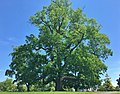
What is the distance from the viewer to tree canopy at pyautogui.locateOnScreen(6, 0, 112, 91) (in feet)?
160

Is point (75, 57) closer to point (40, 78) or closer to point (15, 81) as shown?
point (40, 78)

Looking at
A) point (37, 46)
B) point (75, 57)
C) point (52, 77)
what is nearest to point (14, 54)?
point (37, 46)

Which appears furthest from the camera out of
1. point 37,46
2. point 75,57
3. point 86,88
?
point 86,88

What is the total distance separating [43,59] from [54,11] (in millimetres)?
9148

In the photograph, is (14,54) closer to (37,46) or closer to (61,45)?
(37,46)

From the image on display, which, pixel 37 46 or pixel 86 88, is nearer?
pixel 37 46

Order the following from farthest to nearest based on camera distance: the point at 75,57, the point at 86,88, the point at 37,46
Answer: the point at 86,88 < the point at 37,46 < the point at 75,57

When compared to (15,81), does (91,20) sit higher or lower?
higher

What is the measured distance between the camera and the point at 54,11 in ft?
172

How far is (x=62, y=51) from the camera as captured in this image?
4912cm

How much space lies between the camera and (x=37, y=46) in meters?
51.2

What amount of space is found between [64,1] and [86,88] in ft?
55.8

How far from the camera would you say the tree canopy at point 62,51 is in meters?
48.8

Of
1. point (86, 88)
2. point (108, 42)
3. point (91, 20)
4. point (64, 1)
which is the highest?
point (64, 1)
